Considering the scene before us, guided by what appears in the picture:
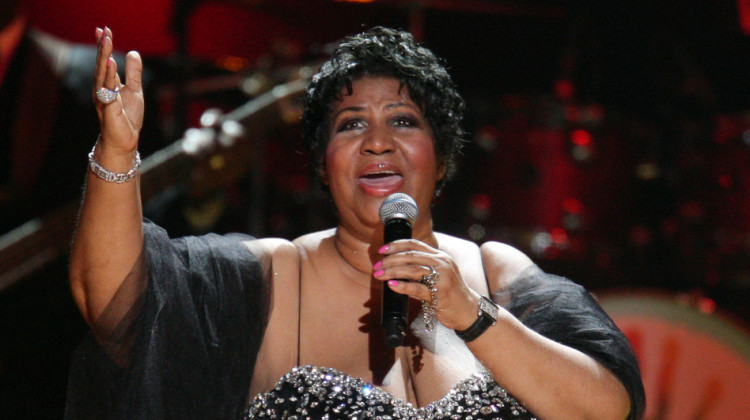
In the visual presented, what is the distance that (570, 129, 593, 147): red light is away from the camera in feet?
15.3

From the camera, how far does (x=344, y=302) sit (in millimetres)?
1966

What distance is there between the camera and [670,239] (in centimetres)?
455


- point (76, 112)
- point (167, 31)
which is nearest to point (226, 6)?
point (167, 31)

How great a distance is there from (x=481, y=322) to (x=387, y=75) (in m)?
0.70

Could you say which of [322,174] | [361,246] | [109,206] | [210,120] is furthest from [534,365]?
[210,120]

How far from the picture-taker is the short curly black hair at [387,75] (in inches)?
79.8

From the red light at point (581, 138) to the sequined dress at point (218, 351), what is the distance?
9.35ft

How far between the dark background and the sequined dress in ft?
7.78

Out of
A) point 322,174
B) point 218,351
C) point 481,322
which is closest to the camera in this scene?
point 481,322

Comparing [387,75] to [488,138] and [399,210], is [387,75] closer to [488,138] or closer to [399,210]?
[399,210]

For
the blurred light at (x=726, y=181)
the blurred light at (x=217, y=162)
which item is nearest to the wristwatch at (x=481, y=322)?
the blurred light at (x=217, y=162)

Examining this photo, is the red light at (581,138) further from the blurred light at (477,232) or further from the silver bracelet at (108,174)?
the silver bracelet at (108,174)

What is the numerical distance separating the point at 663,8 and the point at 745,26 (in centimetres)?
46

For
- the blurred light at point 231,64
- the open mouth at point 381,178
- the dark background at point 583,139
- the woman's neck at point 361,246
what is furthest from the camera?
the blurred light at point 231,64
